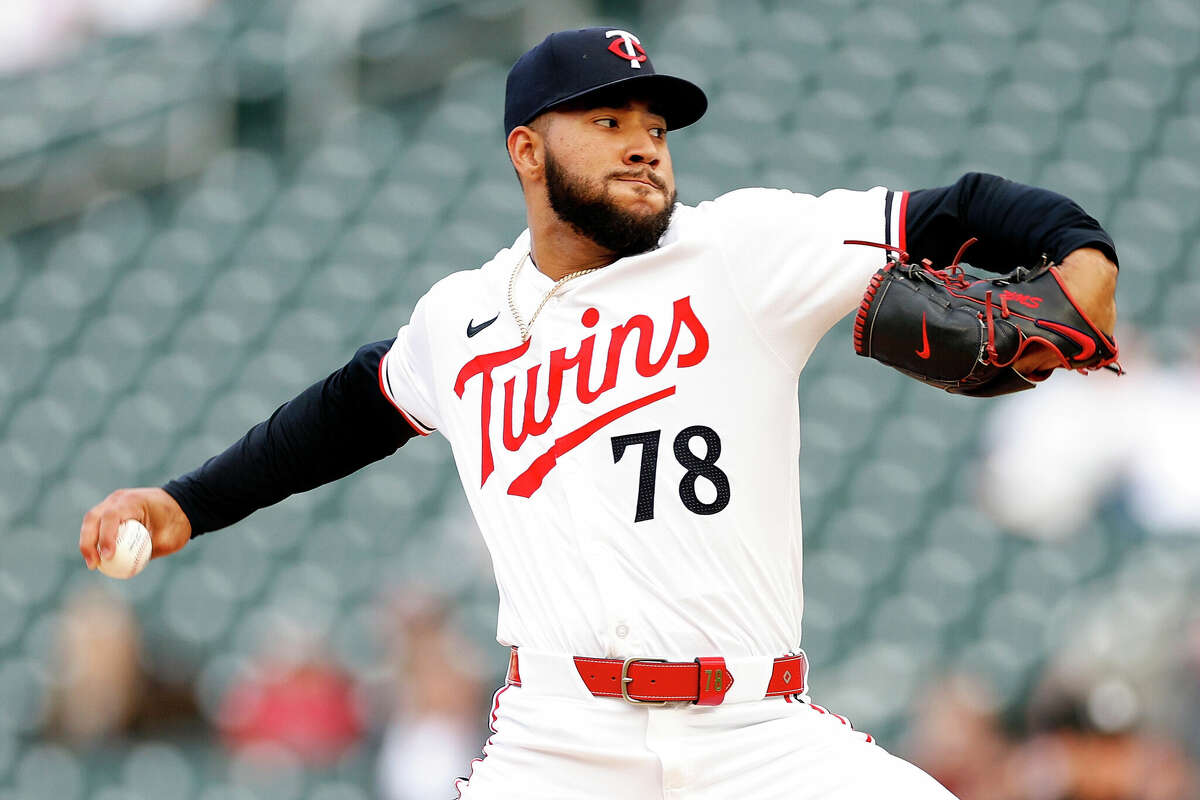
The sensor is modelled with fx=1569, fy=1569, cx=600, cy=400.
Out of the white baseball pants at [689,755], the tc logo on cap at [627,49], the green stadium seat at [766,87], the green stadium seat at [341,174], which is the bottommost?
the white baseball pants at [689,755]

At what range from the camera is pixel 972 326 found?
2424mm

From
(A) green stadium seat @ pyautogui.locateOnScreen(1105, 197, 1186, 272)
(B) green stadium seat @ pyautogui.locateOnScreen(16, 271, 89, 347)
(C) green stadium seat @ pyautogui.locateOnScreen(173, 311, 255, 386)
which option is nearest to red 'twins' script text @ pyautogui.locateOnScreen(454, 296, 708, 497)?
(A) green stadium seat @ pyautogui.locateOnScreen(1105, 197, 1186, 272)

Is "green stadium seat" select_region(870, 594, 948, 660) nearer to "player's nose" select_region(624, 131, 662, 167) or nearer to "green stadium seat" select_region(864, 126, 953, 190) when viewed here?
"green stadium seat" select_region(864, 126, 953, 190)

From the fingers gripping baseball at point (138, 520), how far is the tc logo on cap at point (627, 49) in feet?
4.04

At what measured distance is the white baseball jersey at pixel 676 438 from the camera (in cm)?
262

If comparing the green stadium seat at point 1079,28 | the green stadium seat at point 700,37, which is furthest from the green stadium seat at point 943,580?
the green stadium seat at point 700,37

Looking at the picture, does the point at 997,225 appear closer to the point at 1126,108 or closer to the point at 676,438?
the point at 676,438

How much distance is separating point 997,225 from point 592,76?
79 cm

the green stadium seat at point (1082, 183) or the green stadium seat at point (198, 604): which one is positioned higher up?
the green stadium seat at point (1082, 183)

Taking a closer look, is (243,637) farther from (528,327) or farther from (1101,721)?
(528,327)

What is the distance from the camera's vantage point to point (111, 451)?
25.9 feet

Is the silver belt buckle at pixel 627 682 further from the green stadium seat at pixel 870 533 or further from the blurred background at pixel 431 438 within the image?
the green stadium seat at pixel 870 533

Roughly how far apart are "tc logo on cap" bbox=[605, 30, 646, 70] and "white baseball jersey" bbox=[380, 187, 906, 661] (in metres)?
0.30

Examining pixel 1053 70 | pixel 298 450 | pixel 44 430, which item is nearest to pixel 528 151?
pixel 298 450
